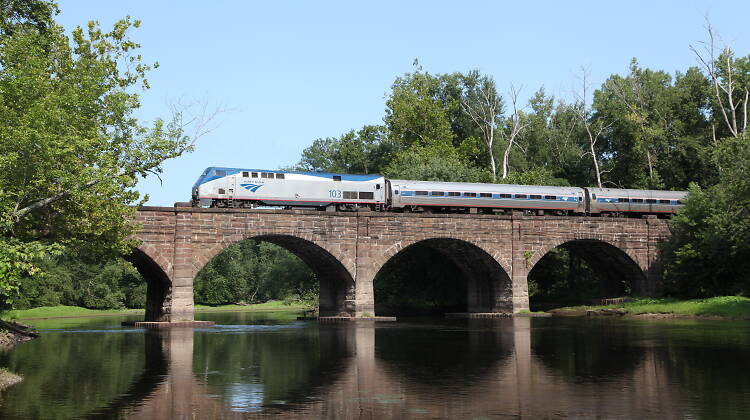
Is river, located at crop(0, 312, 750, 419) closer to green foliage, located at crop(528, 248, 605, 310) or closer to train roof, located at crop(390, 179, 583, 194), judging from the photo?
train roof, located at crop(390, 179, 583, 194)

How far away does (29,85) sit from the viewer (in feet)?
89.2

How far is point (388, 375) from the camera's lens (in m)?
21.8

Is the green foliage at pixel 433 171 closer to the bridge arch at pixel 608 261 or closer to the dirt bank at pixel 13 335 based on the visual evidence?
the bridge arch at pixel 608 261

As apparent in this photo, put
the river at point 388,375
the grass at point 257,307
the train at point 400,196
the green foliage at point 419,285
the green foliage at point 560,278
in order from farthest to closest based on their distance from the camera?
the grass at point 257,307, the green foliage at point 560,278, the green foliage at point 419,285, the train at point 400,196, the river at point 388,375

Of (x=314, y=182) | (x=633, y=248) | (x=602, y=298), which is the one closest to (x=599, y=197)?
(x=633, y=248)

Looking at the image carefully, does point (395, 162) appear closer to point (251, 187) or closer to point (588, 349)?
point (251, 187)

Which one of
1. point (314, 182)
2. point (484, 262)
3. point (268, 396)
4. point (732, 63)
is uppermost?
point (732, 63)

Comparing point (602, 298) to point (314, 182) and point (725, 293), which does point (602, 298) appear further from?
point (314, 182)

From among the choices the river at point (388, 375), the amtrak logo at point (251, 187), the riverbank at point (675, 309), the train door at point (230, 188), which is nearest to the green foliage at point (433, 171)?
the riverbank at point (675, 309)

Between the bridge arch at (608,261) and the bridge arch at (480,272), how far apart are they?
6.94 feet

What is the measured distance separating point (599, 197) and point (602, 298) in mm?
8822

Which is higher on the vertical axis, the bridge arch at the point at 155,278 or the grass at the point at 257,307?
the bridge arch at the point at 155,278

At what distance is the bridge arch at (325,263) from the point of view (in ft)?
146

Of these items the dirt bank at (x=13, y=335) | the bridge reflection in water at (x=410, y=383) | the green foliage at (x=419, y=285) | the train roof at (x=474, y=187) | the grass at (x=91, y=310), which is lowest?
the bridge reflection in water at (x=410, y=383)
